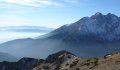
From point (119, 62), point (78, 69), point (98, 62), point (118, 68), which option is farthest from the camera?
point (78, 69)

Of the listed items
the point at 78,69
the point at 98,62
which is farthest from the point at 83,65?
the point at 98,62

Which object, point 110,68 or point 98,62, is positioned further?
point 98,62

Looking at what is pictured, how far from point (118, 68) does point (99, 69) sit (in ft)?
65.3

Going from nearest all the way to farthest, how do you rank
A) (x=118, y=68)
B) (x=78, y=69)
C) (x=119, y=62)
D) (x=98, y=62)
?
(x=118, y=68), (x=119, y=62), (x=98, y=62), (x=78, y=69)

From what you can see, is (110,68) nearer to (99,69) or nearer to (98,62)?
(99,69)

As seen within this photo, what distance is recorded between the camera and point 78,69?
628 ft

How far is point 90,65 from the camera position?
614 ft

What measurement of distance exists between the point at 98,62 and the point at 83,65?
21.4m

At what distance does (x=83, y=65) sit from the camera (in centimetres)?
19900

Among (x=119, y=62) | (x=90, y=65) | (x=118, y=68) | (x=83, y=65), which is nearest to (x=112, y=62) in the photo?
(x=119, y=62)

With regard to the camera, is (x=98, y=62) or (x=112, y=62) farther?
(x=98, y=62)

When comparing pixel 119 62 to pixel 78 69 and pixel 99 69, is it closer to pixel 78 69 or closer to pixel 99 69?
pixel 99 69

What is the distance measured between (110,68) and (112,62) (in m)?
12.2

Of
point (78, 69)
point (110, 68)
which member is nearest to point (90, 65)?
point (78, 69)
